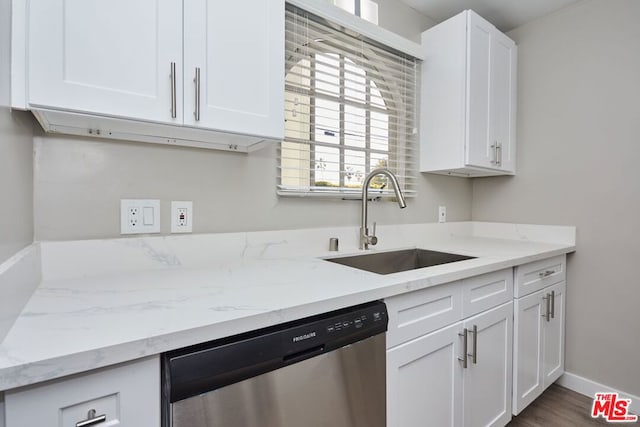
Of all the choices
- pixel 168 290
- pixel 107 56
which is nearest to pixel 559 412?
pixel 168 290

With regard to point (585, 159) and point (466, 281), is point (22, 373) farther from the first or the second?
point (585, 159)

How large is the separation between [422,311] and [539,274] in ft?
3.42

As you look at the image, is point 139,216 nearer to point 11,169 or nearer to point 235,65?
point 11,169

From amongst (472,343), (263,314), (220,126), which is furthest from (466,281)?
(220,126)

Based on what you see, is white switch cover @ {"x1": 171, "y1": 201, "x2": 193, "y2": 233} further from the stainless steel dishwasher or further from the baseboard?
the baseboard

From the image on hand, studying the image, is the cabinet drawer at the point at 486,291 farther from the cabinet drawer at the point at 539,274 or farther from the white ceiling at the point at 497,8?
the white ceiling at the point at 497,8

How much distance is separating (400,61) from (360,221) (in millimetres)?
1060

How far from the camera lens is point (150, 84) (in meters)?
0.94

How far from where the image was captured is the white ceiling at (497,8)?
6.72 feet

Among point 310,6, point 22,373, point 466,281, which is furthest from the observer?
point 310,6

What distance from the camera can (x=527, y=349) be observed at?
1.70m

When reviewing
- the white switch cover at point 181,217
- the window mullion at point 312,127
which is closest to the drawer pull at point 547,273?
the window mullion at point 312,127

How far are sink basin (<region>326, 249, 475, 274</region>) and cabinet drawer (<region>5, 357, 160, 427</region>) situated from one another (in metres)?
0.99

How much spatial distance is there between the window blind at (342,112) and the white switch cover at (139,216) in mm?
545
